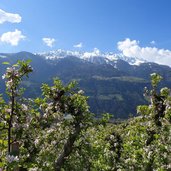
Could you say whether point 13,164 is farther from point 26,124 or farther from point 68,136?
point 68,136

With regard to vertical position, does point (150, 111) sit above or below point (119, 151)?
above

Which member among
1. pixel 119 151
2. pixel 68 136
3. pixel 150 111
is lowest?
pixel 119 151

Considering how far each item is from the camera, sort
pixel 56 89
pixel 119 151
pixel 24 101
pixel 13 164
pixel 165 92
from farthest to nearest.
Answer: pixel 119 151, pixel 165 92, pixel 56 89, pixel 24 101, pixel 13 164

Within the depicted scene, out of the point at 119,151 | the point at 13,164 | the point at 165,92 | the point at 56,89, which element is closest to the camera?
the point at 13,164

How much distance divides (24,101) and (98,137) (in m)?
28.7

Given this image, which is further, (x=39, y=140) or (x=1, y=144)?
(x=39, y=140)

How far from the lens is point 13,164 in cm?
976

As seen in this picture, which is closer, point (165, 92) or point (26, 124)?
→ point (26, 124)

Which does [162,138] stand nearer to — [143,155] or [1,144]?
[143,155]

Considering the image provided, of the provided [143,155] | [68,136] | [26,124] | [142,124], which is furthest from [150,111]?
[26,124]

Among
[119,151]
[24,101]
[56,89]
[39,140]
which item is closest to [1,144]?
[24,101]

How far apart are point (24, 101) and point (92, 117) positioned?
11277 mm

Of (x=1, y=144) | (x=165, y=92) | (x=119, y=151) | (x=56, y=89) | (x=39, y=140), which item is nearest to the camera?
(x=1, y=144)

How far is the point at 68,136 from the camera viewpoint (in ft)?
82.3
